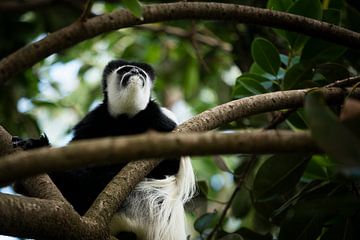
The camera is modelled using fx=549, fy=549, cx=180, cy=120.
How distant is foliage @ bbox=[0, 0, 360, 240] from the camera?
1230mm

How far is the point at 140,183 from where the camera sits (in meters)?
2.47

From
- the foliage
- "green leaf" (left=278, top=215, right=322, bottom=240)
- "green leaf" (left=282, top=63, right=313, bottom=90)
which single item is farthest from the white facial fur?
"green leaf" (left=278, top=215, right=322, bottom=240)

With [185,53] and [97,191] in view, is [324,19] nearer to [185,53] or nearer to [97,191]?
[97,191]

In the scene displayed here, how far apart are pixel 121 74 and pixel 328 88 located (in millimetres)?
1427

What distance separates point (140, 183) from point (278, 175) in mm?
703

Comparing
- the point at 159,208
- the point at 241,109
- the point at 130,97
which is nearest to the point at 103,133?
the point at 130,97

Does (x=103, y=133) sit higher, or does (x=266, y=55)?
(x=266, y=55)

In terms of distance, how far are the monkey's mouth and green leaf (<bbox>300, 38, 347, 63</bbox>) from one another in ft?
3.07

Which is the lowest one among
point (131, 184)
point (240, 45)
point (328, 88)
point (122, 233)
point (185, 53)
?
point (185, 53)

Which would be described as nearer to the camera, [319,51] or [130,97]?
[319,51]

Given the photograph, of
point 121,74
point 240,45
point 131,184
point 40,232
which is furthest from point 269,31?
point 40,232

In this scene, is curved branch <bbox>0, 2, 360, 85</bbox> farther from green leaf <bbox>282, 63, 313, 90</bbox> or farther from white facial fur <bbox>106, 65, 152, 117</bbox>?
white facial fur <bbox>106, 65, 152, 117</bbox>

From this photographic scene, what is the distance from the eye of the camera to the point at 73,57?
411cm

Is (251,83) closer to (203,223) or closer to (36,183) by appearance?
(203,223)
